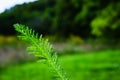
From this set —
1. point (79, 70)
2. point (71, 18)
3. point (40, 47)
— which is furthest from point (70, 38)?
point (40, 47)

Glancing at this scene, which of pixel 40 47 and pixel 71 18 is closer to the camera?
pixel 40 47

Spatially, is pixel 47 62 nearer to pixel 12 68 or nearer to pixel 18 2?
pixel 18 2

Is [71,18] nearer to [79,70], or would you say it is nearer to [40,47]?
[79,70]

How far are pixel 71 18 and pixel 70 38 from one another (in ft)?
3.09

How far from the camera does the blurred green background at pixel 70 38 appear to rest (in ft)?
24.9

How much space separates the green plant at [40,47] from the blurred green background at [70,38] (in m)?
6.05

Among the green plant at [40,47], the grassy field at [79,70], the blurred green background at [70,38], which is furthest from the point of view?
the blurred green background at [70,38]

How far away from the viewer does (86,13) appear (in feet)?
42.7

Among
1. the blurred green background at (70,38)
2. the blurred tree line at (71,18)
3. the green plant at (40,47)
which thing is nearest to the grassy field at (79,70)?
the blurred green background at (70,38)

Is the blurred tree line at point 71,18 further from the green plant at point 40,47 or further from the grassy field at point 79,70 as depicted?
the green plant at point 40,47

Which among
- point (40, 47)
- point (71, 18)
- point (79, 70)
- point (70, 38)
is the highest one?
point (71, 18)

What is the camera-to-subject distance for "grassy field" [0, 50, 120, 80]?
686 cm

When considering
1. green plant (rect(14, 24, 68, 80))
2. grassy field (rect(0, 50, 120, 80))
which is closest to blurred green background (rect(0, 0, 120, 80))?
grassy field (rect(0, 50, 120, 80))

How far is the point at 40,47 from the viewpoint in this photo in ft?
1.04
